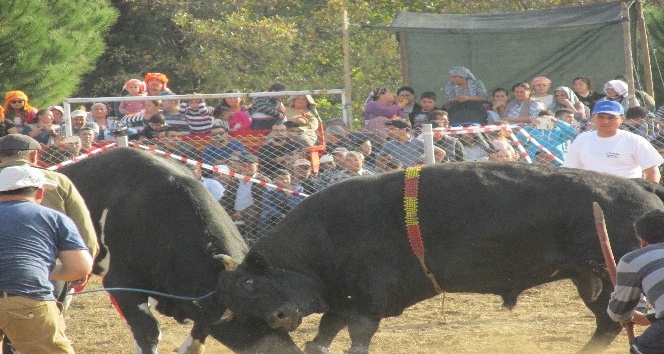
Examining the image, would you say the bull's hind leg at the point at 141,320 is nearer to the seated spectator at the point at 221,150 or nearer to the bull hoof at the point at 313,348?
the bull hoof at the point at 313,348

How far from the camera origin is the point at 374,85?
68.9 ft

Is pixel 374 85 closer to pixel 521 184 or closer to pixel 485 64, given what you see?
Answer: pixel 485 64

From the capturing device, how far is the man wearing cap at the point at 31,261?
5863 mm

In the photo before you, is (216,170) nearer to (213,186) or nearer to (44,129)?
(213,186)

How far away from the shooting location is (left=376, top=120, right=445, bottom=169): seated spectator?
11.4 m

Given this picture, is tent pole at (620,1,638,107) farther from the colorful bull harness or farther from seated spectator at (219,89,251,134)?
the colorful bull harness

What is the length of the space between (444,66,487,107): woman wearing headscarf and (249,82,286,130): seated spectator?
2082 mm

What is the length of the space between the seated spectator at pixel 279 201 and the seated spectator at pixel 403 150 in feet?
3.09

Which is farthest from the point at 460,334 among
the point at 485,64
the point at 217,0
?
the point at 217,0

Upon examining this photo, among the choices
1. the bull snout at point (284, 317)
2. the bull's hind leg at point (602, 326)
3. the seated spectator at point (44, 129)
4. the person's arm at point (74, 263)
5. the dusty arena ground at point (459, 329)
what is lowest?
the dusty arena ground at point (459, 329)

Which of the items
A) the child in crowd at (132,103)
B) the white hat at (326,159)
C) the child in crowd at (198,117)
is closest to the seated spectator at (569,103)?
the white hat at (326,159)

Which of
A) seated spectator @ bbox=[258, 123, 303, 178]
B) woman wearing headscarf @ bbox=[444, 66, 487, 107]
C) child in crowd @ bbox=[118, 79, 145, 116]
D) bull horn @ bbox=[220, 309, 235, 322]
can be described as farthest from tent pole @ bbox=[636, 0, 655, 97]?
bull horn @ bbox=[220, 309, 235, 322]

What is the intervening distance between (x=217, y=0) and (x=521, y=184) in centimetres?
1576

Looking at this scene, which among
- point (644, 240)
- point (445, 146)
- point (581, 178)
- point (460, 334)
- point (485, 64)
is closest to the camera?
point (644, 240)
